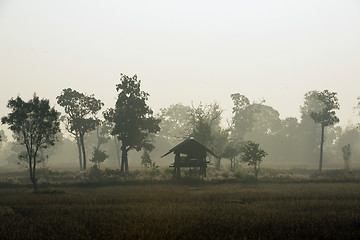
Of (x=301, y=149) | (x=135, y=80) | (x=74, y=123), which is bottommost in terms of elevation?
(x=301, y=149)

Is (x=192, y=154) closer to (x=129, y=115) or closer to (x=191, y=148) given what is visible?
(x=191, y=148)

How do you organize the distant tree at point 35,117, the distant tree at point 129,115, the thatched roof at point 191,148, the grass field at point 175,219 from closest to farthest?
the grass field at point 175,219 < the distant tree at point 35,117 < the thatched roof at point 191,148 < the distant tree at point 129,115

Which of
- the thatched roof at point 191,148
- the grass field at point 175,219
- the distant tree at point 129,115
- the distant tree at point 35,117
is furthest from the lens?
the distant tree at point 129,115

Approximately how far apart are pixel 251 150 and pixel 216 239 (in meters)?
32.9

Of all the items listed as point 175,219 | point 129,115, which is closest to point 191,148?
point 129,115

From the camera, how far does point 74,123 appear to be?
2512 inches

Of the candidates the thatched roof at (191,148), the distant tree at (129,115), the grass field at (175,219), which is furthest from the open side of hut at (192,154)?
the grass field at (175,219)

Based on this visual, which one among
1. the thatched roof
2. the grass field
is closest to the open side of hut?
the thatched roof

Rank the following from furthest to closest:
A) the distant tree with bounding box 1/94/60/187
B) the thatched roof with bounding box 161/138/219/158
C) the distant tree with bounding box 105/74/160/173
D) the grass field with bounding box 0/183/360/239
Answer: the distant tree with bounding box 105/74/160/173 < the thatched roof with bounding box 161/138/219/158 < the distant tree with bounding box 1/94/60/187 < the grass field with bounding box 0/183/360/239

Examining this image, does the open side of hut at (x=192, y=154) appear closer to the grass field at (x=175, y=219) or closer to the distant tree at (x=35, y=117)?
the distant tree at (x=35, y=117)

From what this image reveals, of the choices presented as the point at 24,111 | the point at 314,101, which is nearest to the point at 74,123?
the point at 24,111

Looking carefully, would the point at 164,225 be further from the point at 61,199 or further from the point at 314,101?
the point at 314,101

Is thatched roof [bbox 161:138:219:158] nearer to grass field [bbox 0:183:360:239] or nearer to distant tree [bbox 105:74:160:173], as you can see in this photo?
distant tree [bbox 105:74:160:173]

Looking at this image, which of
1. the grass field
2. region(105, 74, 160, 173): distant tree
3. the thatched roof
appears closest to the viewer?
the grass field
